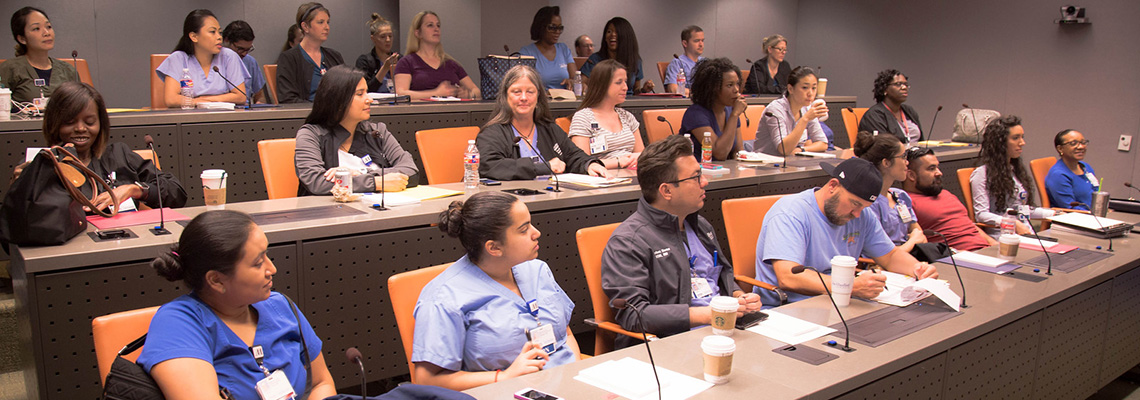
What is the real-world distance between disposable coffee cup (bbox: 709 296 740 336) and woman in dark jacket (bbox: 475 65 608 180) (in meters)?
1.91

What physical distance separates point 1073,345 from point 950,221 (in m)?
1.30

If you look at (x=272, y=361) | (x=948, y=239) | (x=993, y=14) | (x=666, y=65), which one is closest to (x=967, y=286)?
(x=948, y=239)

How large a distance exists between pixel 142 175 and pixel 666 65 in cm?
597

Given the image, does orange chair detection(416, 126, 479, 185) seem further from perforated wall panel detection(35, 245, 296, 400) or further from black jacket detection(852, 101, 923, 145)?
black jacket detection(852, 101, 923, 145)

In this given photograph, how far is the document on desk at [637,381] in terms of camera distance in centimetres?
177

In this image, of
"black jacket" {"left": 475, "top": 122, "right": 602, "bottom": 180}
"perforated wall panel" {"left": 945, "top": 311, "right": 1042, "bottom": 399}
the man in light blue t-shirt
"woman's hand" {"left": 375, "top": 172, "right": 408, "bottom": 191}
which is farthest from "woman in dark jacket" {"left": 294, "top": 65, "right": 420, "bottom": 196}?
"perforated wall panel" {"left": 945, "top": 311, "right": 1042, "bottom": 399}

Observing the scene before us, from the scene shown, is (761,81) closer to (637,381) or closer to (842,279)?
(842,279)

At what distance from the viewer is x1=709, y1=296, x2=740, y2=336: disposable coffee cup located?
212 cm

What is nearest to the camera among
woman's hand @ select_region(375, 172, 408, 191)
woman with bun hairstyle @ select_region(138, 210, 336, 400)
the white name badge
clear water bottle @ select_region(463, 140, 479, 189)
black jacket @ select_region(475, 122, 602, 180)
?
woman with bun hairstyle @ select_region(138, 210, 336, 400)

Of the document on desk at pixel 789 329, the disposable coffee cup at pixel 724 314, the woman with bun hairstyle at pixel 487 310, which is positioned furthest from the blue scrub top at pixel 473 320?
the document on desk at pixel 789 329

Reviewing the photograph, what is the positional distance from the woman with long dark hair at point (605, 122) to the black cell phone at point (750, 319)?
2215 mm

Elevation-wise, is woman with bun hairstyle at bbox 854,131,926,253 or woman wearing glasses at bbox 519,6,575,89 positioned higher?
woman wearing glasses at bbox 519,6,575,89

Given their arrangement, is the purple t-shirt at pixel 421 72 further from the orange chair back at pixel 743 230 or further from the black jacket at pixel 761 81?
the black jacket at pixel 761 81

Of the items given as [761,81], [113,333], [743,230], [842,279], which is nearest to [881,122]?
[761,81]
